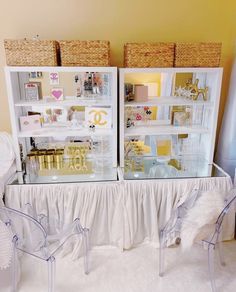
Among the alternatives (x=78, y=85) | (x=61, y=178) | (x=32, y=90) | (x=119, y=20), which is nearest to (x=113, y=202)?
(x=61, y=178)

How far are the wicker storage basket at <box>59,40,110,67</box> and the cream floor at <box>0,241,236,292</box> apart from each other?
5.10ft

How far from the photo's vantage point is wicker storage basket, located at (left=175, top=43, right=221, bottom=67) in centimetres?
207

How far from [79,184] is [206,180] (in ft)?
3.41

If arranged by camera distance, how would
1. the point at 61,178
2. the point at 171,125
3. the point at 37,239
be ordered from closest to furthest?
the point at 37,239, the point at 61,178, the point at 171,125

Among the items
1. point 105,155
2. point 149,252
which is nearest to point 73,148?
point 105,155

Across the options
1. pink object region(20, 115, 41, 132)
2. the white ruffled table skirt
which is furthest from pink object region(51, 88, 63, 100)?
the white ruffled table skirt

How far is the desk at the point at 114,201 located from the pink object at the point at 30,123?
1.69 feet

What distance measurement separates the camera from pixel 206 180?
215 centimetres

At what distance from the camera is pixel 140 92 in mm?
2270

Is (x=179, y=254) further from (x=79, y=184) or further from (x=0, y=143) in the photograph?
(x=0, y=143)

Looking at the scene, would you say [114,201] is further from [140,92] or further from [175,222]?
[140,92]

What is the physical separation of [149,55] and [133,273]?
1695 millimetres

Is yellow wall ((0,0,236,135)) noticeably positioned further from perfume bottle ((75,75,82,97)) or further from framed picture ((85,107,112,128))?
framed picture ((85,107,112,128))

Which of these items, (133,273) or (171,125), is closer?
(133,273)
